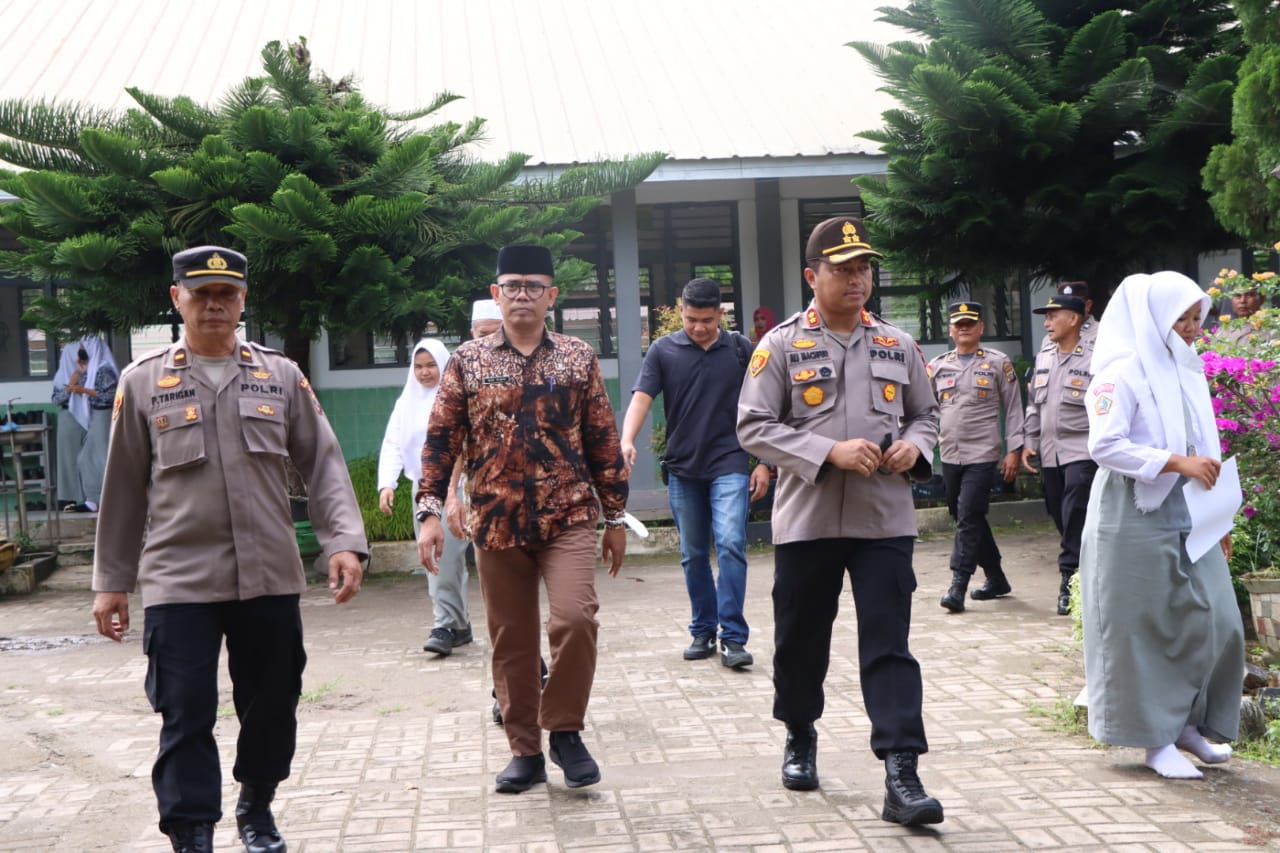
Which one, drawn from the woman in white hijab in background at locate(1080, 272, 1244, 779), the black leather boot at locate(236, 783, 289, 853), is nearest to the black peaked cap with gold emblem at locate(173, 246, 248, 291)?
the black leather boot at locate(236, 783, 289, 853)

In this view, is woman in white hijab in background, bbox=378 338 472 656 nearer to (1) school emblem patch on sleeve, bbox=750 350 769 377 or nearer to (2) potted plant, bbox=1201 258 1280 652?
(1) school emblem patch on sleeve, bbox=750 350 769 377

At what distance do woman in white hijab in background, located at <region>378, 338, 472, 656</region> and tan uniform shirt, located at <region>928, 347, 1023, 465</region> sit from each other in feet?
11.3

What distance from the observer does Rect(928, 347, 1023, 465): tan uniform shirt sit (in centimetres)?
920

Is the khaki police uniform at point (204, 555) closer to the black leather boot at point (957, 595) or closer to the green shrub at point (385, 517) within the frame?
the black leather boot at point (957, 595)

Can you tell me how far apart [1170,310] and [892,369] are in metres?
1.13

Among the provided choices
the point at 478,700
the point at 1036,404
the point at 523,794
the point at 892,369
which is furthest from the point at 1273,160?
the point at 523,794

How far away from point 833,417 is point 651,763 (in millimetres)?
1618

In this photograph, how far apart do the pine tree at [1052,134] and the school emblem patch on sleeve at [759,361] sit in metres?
6.86

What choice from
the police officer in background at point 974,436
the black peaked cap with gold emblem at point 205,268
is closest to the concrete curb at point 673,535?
the police officer in background at point 974,436

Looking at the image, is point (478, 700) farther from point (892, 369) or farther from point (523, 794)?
point (892, 369)

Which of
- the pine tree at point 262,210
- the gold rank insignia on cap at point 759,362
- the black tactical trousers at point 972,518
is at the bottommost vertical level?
the black tactical trousers at point 972,518

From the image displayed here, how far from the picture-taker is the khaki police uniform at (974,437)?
897cm

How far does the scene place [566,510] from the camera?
5.04 metres

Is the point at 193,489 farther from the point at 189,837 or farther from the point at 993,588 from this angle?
the point at 993,588
